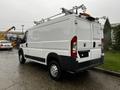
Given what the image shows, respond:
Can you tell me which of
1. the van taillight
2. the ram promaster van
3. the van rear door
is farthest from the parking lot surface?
the van taillight

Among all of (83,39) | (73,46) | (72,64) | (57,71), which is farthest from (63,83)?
(83,39)

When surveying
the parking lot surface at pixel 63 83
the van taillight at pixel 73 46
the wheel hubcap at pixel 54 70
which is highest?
the van taillight at pixel 73 46

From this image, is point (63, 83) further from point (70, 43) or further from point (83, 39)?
point (83, 39)

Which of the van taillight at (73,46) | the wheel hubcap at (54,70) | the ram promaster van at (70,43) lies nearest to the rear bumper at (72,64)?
the ram promaster van at (70,43)

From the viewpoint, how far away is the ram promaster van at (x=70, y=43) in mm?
4453

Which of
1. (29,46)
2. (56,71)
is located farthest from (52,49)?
(29,46)

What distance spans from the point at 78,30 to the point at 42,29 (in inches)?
82.3

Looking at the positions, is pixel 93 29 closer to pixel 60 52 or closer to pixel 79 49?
pixel 79 49

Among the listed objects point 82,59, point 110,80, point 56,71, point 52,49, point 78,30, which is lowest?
point 110,80

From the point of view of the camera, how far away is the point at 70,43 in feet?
14.6

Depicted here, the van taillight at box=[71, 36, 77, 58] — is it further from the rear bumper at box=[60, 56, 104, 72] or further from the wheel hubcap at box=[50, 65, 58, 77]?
the wheel hubcap at box=[50, 65, 58, 77]

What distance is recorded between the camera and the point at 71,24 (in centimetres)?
445

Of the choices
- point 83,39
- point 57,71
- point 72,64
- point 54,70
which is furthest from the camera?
point 54,70

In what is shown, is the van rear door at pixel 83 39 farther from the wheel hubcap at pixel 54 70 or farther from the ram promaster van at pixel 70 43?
the wheel hubcap at pixel 54 70
